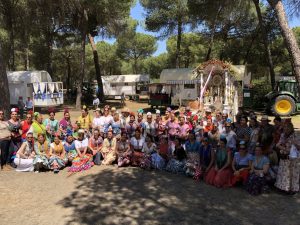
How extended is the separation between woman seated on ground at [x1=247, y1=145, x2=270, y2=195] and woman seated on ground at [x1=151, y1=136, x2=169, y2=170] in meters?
2.24

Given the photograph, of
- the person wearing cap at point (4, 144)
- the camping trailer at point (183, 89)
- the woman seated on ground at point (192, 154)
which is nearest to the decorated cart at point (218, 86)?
the camping trailer at point (183, 89)

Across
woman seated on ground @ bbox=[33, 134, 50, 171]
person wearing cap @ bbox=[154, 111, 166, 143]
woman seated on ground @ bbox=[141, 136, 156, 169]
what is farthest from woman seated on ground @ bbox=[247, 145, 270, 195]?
woman seated on ground @ bbox=[33, 134, 50, 171]

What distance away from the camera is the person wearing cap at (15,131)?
27.6 feet

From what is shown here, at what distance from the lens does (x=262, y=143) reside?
7574 millimetres

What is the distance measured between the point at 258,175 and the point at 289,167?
577mm

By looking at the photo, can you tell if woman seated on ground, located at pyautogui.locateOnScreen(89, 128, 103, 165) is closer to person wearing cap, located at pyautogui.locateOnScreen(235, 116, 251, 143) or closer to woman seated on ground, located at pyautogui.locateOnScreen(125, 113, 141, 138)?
woman seated on ground, located at pyautogui.locateOnScreen(125, 113, 141, 138)

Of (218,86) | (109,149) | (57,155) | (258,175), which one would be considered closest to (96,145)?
(109,149)

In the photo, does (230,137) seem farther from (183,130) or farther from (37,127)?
(37,127)

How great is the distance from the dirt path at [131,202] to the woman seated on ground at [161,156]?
1.44 ft

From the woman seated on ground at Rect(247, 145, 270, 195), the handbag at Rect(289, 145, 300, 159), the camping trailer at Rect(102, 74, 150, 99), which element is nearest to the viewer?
the handbag at Rect(289, 145, 300, 159)

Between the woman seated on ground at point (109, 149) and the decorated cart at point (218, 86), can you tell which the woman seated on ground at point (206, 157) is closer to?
the woman seated on ground at point (109, 149)

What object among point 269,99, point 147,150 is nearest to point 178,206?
point 147,150

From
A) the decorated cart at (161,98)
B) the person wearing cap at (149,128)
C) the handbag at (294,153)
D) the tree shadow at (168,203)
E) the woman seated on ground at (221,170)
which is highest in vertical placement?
the decorated cart at (161,98)

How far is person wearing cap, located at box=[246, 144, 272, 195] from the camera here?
258 inches
